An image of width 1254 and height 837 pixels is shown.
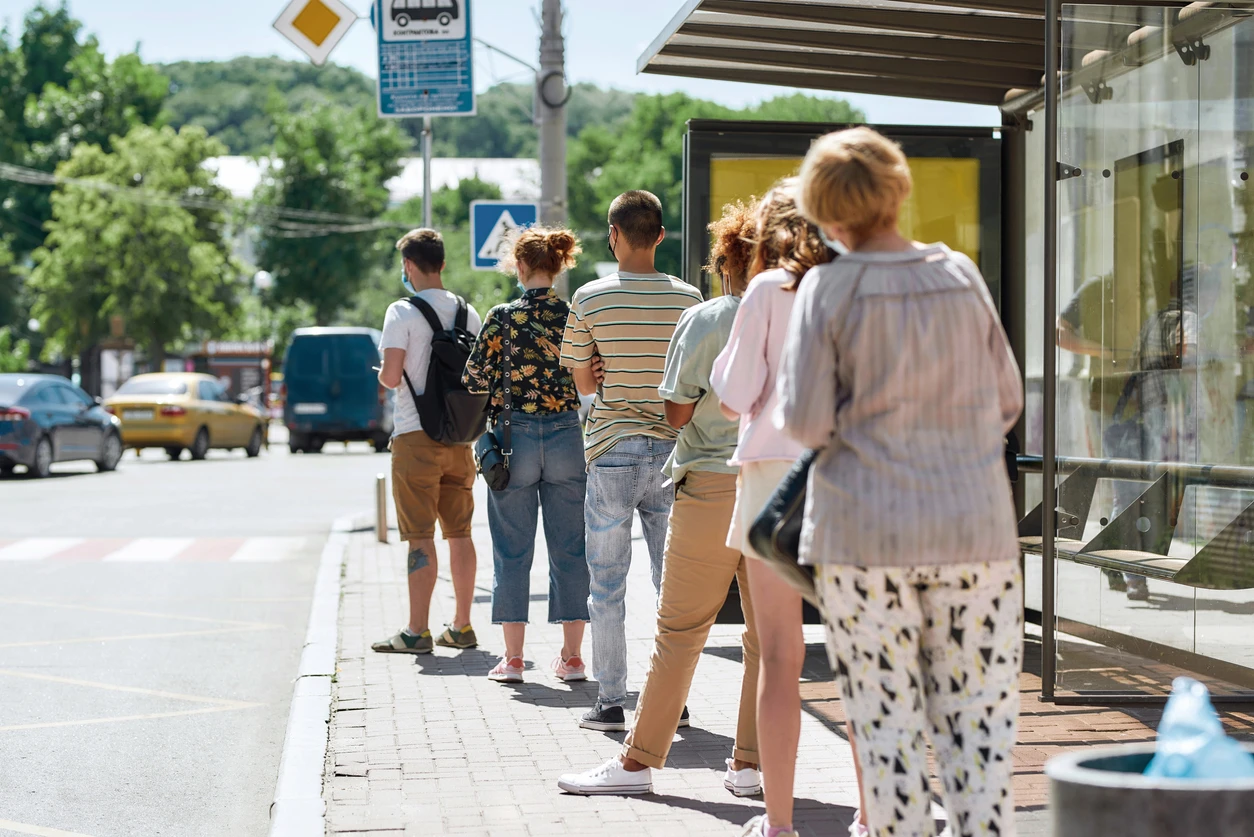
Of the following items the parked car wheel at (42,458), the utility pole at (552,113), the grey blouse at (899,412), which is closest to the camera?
the grey blouse at (899,412)

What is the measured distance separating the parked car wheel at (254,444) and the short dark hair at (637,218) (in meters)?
26.3

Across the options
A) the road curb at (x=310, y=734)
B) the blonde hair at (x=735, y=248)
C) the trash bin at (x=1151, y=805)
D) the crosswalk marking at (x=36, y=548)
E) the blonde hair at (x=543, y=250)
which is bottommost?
the crosswalk marking at (x=36, y=548)

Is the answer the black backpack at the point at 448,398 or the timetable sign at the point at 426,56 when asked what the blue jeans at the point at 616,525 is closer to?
the black backpack at the point at 448,398

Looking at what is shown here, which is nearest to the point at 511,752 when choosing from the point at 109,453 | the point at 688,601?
the point at 688,601

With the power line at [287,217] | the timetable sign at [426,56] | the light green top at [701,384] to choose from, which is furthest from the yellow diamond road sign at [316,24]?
the power line at [287,217]

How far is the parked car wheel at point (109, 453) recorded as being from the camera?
23703 millimetres

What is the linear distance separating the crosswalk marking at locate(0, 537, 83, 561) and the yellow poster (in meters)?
7.29

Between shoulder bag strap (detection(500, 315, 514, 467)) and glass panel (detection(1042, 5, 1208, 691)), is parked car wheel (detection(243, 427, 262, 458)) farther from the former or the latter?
glass panel (detection(1042, 5, 1208, 691))

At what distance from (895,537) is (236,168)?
11627cm

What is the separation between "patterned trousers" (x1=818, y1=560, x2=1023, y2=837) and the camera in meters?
3.13

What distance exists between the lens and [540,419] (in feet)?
21.6

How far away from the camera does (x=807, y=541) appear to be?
10.5ft

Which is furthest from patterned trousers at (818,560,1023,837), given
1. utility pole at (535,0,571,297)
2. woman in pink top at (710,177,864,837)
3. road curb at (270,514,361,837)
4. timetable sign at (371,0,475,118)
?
timetable sign at (371,0,475,118)

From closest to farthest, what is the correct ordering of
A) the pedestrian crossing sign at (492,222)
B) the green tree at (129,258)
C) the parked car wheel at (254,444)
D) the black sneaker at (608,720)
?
the black sneaker at (608,720) < the pedestrian crossing sign at (492,222) < the parked car wheel at (254,444) < the green tree at (129,258)
